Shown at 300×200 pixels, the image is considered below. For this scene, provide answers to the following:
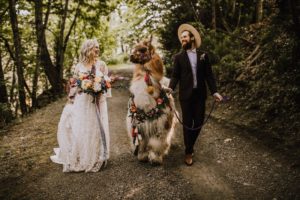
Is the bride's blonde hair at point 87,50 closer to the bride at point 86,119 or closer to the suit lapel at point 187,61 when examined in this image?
the bride at point 86,119

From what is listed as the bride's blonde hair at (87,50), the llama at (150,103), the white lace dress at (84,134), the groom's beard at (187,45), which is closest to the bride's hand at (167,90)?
the llama at (150,103)

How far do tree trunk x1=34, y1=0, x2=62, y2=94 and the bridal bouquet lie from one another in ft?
29.5

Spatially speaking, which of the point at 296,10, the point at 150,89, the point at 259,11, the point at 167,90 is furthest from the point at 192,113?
the point at 259,11

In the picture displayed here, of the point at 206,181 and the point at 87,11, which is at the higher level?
the point at 87,11

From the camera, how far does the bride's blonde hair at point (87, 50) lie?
238 inches

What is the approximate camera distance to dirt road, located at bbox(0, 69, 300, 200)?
4984 millimetres

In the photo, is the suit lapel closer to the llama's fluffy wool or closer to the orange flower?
the llama's fluffy wool

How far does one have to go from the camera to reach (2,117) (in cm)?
1206

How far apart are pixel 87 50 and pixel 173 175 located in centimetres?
277

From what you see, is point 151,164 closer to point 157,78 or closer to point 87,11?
point 157,78

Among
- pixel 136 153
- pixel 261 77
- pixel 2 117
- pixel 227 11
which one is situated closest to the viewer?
pixel 136 153

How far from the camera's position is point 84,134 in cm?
602

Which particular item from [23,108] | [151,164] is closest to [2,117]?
[23,108]

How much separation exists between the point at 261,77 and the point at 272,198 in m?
4.96
